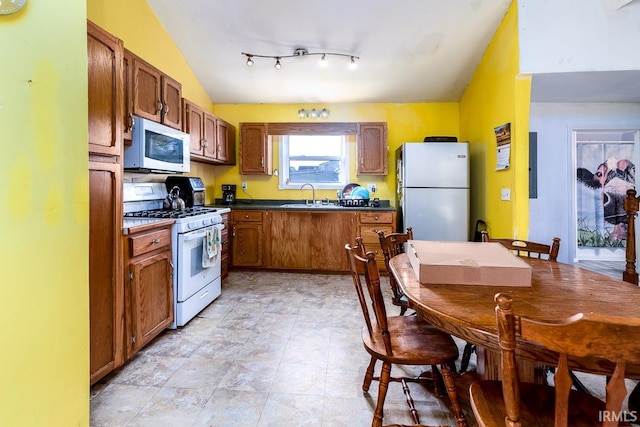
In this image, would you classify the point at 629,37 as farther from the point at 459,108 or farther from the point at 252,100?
the point at 252,100

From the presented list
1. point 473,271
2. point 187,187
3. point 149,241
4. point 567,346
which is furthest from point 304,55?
point 567,346

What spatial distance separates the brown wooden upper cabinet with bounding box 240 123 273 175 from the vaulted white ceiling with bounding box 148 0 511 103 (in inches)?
18.1

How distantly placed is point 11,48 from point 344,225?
3.45 metres

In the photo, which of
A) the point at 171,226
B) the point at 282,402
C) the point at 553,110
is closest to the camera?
the point at 282,402

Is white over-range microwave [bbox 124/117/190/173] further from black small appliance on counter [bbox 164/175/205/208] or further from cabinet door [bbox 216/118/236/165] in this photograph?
cabinet door [bbox 216/118/236/165]

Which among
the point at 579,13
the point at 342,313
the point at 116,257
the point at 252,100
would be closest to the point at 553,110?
Result: the point at 579,13

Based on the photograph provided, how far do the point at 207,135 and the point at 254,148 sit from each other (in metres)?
0.80

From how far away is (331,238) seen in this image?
165 inches

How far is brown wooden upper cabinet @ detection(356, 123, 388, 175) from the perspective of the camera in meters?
4.39

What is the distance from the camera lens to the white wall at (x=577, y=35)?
267 cm

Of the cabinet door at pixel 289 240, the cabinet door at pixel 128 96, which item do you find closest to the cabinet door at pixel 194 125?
the cabinet door at pixel 128 96

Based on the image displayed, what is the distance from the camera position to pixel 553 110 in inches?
153

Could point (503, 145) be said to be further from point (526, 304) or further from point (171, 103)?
point (171, 103)

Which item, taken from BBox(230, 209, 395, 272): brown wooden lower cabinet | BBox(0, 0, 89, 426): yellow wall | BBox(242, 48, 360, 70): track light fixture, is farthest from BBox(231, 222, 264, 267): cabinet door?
BBox(0, 0, 89, 426): yellow wall
